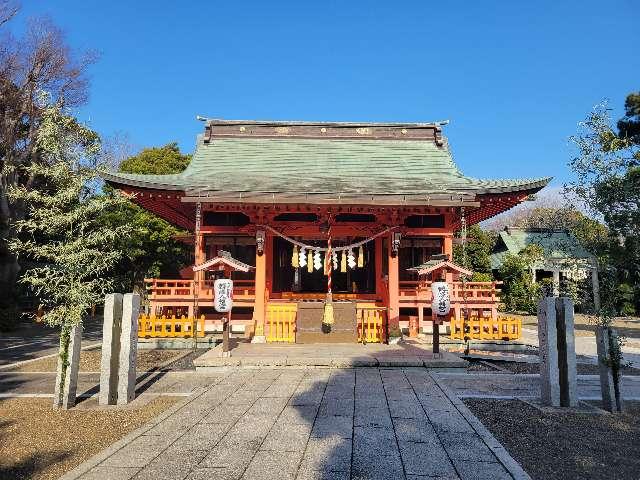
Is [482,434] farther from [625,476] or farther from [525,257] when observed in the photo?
[525,257]

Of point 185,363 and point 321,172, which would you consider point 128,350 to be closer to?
point 185,363

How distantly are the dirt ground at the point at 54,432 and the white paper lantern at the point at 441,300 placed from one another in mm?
5973

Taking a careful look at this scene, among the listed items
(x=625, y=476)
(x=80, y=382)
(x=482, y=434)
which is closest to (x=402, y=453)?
(x=482, y=434)

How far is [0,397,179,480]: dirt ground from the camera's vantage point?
14.2 ft

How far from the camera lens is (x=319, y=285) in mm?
15398

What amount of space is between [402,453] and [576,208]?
203 inches

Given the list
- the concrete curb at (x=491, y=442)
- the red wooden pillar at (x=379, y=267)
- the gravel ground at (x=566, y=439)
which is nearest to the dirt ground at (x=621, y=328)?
the red wooden pillar at (x=379, y=267)

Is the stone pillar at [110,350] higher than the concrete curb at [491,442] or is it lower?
higher

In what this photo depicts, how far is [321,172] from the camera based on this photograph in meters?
15.3

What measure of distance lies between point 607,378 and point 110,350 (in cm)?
770

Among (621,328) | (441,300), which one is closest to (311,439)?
(441,300)

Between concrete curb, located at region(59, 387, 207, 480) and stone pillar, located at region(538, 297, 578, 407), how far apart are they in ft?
18.3

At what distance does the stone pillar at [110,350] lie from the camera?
670 centimetres

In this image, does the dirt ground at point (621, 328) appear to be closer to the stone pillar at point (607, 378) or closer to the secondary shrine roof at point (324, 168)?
the secondary shrine roof at point (324, 168)
